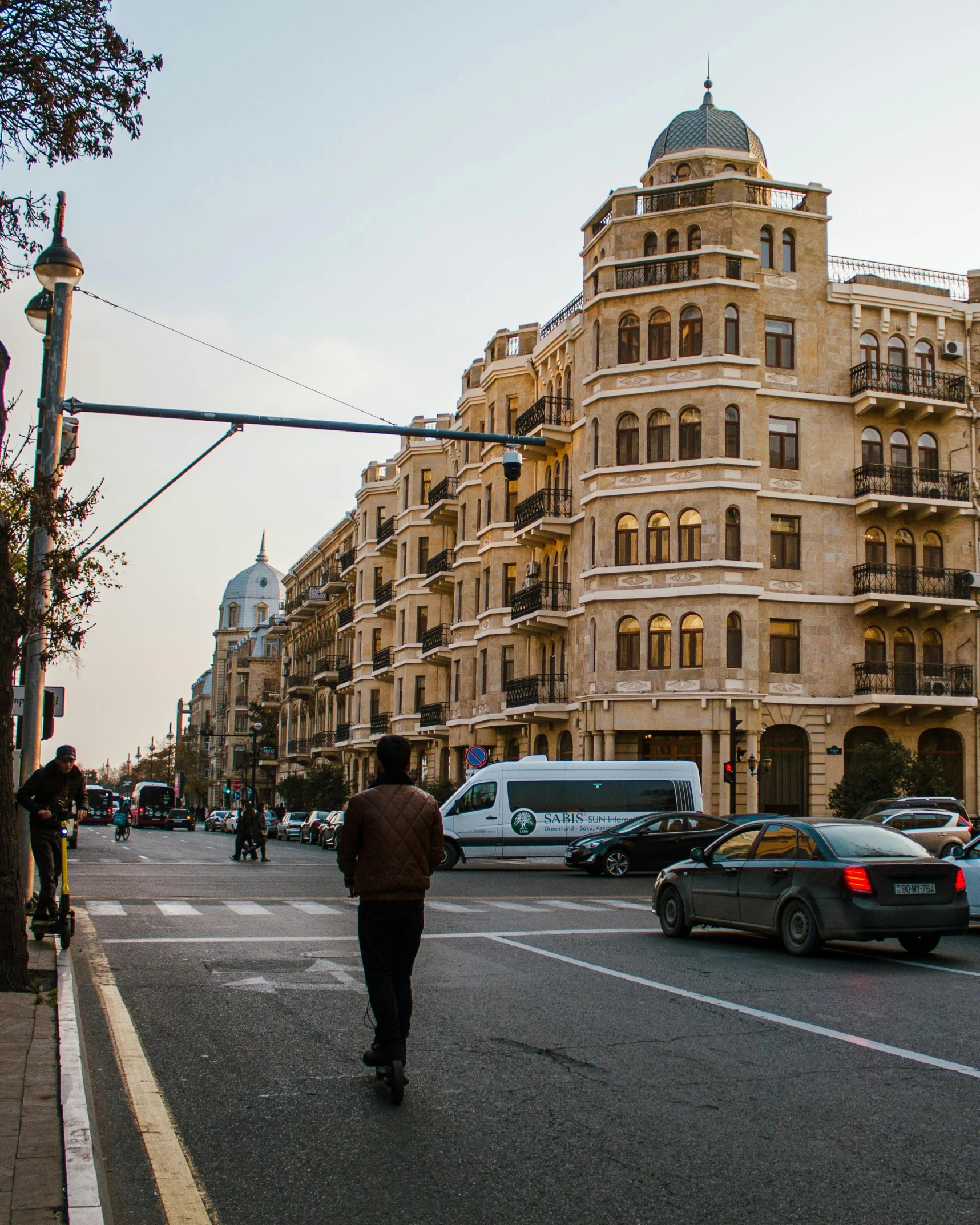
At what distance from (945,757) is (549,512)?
1574cm

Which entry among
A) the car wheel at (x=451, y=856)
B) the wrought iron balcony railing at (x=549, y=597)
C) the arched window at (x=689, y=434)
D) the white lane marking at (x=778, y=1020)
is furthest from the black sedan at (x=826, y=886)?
the wrought iron balcony railing at (x=549, y=597)

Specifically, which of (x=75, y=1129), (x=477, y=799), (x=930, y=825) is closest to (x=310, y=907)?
(x=75, y=1129)

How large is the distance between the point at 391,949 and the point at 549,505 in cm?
4154

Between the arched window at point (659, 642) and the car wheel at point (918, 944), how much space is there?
2914 centimetres

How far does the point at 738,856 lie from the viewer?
14.4 m

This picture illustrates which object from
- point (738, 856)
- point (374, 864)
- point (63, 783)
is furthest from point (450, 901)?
point (374, 864)

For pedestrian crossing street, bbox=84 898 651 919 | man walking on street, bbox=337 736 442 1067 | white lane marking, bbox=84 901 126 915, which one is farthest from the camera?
pedestrian crossing street, bbox=84 898 651 919

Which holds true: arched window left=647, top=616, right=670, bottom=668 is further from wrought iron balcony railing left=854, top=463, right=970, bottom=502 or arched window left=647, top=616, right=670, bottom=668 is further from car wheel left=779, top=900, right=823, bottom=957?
car wheel left=779, top=900, right=823, bottom=957

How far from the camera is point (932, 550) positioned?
151ft

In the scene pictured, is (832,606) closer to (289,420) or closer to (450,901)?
(450,901)

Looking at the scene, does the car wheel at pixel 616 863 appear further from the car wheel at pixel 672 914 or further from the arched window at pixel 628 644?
the arched window at pixel 628 644

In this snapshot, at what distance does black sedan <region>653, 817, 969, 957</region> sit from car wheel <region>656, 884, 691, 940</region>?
20 cm

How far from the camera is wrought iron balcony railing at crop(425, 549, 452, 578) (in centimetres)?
5903

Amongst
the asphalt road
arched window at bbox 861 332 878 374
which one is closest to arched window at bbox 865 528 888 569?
arched window at bbox 861 332 878 374
